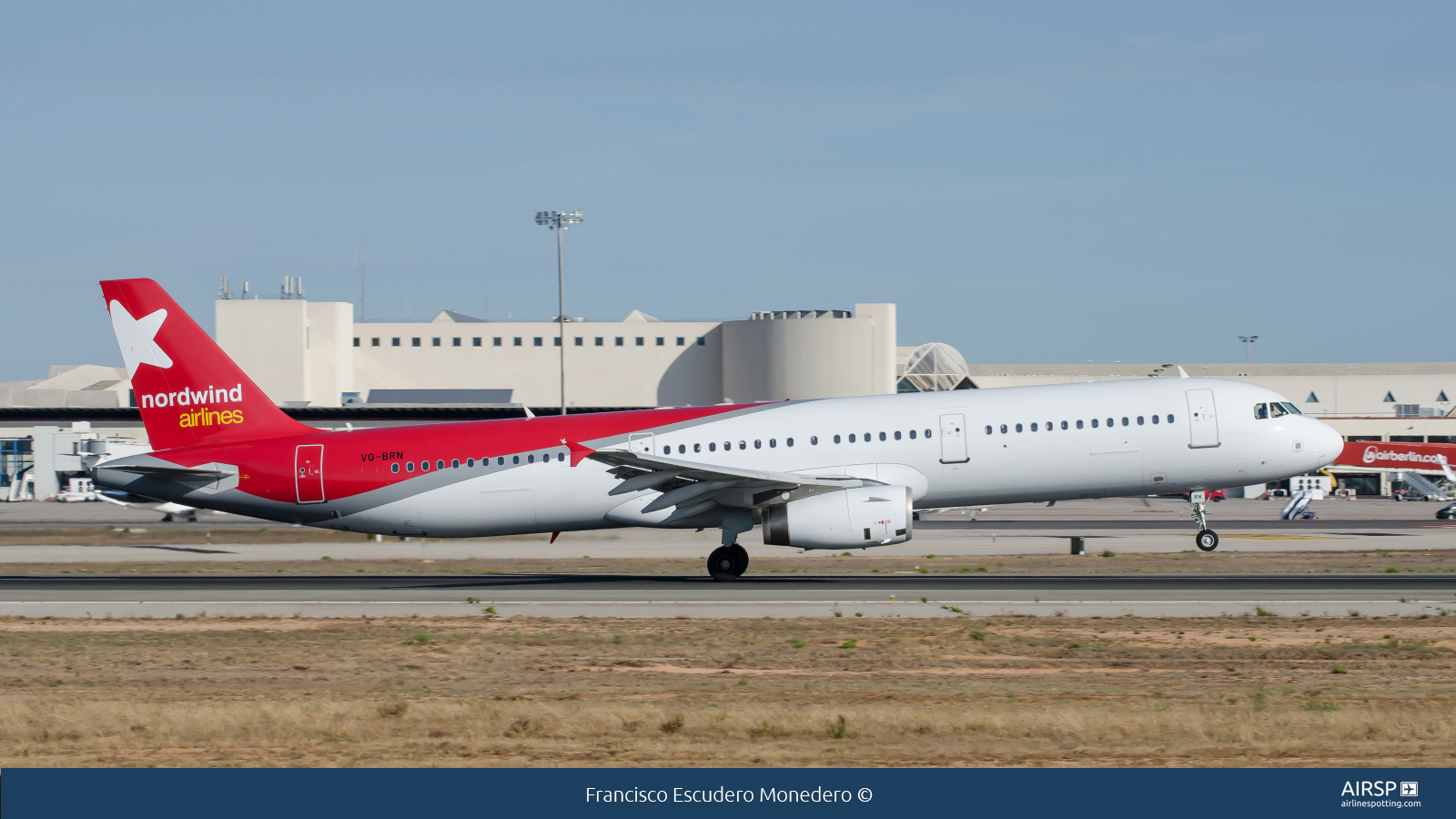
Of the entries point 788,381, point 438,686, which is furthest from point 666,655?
point 788,381

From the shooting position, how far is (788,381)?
380ft

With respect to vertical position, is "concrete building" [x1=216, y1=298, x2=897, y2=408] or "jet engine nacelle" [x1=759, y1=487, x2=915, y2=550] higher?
"concrete building" [x1=216, y1=298, x2=897, y2=408]

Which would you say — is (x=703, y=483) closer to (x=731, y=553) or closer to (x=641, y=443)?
(x=731, y=553)

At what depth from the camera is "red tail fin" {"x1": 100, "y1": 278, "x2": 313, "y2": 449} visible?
32.0 metres

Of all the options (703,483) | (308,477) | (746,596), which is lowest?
(746,596)

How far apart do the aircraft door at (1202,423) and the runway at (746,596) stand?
3.19m

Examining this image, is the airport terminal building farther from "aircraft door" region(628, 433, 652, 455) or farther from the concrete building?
"aircraft door" region(628, 433, 652, 455)

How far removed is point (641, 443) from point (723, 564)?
3539 millimetres

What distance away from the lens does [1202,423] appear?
101ft

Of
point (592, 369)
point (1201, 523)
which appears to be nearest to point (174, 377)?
point (1201, 523)

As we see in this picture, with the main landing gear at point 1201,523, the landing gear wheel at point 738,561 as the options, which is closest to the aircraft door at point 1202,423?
the main landing gear at point 1201,523

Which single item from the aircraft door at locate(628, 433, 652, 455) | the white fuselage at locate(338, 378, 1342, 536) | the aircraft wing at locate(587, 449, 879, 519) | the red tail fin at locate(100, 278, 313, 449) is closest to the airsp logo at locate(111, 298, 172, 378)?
the red tail fin at locate(100, 278, 313, 449)

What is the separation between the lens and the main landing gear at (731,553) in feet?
→ 99.5

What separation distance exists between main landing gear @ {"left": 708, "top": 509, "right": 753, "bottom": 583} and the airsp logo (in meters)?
A: 14.5
